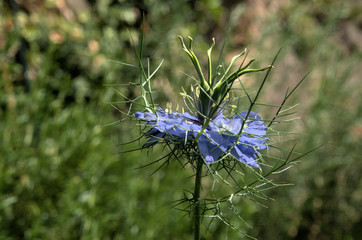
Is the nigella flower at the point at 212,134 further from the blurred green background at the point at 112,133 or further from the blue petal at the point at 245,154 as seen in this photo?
the blurred green background at the point at 112,133

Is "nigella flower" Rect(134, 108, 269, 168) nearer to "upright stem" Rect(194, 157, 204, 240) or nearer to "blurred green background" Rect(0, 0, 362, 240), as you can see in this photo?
"upright stem" Rect(194, 157, 204, 240)

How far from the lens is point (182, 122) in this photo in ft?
2.65

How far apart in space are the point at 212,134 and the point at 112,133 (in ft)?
6.63

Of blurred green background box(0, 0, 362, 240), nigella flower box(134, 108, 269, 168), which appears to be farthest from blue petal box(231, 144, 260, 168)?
blurred green background box(0, 0, 362, 240)

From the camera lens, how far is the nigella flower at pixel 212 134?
2.57ft

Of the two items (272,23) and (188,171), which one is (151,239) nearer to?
(188,171)

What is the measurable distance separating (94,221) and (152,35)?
5.27ft

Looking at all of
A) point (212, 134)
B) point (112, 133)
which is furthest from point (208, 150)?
point (112, 133)

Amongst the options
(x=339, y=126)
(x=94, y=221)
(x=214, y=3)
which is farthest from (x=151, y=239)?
(x=214, y=3)

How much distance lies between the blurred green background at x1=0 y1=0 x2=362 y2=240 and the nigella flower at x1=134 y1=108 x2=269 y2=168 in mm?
764

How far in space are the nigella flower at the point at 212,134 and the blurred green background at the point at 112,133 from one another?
764 mm

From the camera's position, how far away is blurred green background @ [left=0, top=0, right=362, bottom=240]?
6.67 feet

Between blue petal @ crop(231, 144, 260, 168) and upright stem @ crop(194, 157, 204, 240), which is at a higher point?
blue petal @ crop(231, 144, 260, 168)

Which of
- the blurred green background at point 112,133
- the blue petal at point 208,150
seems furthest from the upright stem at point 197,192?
the blurred green background at point 112,133
